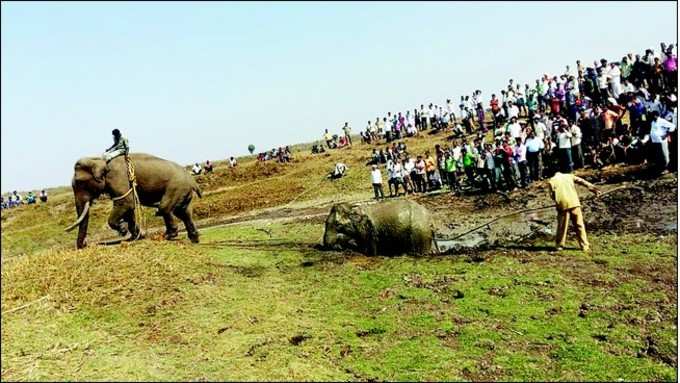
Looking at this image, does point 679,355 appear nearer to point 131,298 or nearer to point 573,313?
point 573,313

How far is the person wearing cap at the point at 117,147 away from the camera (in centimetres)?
1424

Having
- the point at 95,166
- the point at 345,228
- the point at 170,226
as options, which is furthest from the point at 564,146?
the point at 95,166

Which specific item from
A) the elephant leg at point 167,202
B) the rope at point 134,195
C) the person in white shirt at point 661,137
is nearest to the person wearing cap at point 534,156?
the person in white shirt at point 661,137

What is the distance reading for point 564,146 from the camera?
1984cm

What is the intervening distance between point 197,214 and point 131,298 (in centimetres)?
2257

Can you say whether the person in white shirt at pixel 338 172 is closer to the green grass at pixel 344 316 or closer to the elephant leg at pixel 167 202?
the elephant leg at pixel 167 202

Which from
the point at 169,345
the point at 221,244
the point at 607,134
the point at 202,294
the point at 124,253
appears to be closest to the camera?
the point at 169,345

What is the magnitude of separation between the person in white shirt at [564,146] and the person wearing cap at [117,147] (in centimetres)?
1321

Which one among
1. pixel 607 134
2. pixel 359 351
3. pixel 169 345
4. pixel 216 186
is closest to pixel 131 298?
pixel 169 345

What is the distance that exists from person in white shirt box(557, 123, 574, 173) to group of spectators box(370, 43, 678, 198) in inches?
1.2

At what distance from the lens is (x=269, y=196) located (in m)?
32.3

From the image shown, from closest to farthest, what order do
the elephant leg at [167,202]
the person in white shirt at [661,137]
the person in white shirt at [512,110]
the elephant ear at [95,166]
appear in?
1. the elephant ear at [95,166]
2. the elephant leg at [167,202]
3. the person in white shirt at [661,137]
4. the person in white shirt at [512,110]

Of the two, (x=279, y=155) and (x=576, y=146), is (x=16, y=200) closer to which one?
(x=279, y=155)

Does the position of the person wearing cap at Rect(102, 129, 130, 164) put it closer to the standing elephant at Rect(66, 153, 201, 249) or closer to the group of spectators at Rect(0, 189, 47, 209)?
the standing elephant at Rect(66, 153, 201, 249)
